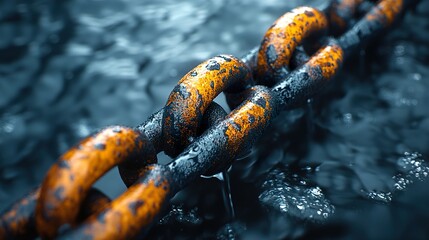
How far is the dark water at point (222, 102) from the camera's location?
174 centimetres

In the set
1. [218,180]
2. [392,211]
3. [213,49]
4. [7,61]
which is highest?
[7,61]

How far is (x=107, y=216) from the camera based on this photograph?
1146mm

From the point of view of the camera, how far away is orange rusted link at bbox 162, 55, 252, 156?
1.50 metres

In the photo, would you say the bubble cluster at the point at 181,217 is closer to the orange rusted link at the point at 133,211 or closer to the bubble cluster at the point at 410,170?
the orange rusted link at the point at 133,211

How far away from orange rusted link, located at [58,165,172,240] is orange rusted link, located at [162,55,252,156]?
0.70ft

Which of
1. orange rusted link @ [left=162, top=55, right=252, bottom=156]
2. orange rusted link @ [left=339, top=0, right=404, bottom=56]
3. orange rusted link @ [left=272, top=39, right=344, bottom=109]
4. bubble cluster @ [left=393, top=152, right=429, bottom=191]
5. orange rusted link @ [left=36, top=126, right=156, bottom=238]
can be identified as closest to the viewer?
orange rusted link @ [left=36, top=126, right=156, bottom=238]

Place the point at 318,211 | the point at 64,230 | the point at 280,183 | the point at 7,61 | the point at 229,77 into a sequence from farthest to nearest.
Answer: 1. the point at 7,61
2. the point at 280,183
3. the point at 318,211
4. the point at 229,77
5. the point at 64,230

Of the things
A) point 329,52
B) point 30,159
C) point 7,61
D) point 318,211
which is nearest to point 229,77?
point 329,52

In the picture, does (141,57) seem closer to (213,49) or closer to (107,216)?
(213,49)

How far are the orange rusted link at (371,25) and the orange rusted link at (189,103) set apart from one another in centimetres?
72

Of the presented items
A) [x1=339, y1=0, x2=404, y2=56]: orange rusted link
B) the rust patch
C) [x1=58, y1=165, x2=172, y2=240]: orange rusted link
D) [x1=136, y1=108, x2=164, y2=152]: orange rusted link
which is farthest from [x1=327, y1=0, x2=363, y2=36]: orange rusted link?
[x1=58, y1=165, x2=172, y2=240]: orange rusted link

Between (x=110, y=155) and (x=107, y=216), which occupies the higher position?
(x=110, y=155)

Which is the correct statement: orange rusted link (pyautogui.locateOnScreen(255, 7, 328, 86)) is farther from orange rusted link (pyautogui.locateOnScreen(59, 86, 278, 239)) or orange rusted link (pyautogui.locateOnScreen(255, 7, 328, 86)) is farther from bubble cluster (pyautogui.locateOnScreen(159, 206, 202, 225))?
bubble cluster (pyautogui.locateOnScreen(159, 206, 202, 225))

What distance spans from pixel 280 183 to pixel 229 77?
0.52m
